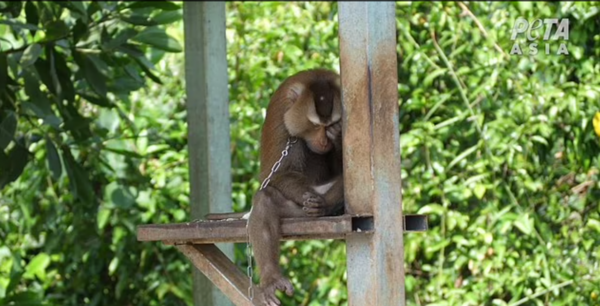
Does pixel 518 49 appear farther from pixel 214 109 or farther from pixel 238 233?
pixel 238 233

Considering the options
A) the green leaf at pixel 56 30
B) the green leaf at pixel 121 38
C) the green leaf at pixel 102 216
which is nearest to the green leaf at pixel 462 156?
the green leaf at pixel 121 38

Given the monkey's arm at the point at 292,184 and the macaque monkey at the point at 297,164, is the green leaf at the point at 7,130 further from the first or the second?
the monkey's arm at the point at 292,184

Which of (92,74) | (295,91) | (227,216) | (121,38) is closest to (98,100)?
(92,74)

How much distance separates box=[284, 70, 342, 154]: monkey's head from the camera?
13.8 ft

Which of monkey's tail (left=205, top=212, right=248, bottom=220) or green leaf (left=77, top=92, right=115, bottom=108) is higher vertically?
green leaf (left=77, top=92, right=115, bottom=108)

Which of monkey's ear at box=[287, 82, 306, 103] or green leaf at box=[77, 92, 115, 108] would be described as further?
green leaf at box=[77, 92, 115, 108]

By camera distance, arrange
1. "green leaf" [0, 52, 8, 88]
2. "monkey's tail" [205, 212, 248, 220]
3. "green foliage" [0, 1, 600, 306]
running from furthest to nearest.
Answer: "green foliage" [0, 1, 600, 306] → "green leaf" [0, 52, 8, 88] → "monkey's tail" [205, 212, 248, 220]

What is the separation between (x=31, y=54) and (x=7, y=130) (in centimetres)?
45

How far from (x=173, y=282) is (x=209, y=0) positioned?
2464 mm

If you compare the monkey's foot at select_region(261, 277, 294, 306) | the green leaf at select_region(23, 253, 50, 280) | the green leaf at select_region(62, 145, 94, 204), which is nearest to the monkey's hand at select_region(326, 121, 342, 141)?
the monkey's foot at select_region(261, 277, 294, 306)

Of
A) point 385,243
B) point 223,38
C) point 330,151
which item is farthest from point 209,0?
point 385,243

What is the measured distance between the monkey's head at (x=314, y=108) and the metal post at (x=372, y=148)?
47 centimetres

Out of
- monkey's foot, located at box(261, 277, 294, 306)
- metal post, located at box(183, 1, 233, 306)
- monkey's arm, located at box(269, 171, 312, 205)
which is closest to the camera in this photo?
monkey's foot, located at box(261, 277, 294, 306)

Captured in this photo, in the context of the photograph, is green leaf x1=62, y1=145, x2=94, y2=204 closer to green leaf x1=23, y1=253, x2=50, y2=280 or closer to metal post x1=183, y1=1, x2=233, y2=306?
green leaf x1=23, y1=253, x2=50, y2=280
